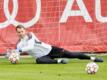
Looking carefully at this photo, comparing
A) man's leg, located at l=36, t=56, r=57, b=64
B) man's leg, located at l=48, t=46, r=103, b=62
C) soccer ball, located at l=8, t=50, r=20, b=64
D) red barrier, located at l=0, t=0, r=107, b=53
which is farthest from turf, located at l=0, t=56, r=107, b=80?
red barrier, located at l=0, t=0, r=107, b=53

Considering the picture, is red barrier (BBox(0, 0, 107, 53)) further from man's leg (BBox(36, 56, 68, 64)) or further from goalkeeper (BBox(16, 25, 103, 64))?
man's leg (BBox(36, 56, 68, 64))

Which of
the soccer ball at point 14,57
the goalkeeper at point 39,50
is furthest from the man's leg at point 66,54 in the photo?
the soccer ball at point 14,57

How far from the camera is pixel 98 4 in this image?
A: 1808cm

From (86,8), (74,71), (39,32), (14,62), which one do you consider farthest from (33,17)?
(74,71)

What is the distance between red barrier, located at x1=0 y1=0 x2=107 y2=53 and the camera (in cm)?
1789

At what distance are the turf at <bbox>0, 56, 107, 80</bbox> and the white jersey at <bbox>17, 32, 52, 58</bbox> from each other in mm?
420

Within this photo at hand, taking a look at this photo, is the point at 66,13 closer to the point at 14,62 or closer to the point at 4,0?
the point at 4,0

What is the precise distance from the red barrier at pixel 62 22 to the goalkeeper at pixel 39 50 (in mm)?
2968

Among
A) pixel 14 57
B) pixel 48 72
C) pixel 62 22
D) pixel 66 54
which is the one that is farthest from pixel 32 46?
pixel 62 22

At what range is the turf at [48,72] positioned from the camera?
11.2 metres

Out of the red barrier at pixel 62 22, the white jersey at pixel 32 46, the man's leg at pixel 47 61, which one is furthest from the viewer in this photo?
the red barrier at pixel 62 22

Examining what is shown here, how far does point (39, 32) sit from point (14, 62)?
11.2 feet

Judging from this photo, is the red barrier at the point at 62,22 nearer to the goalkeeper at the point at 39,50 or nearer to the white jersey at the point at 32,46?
the goalkeeper at the point at 39,50

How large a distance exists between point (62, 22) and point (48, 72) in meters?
5.82
